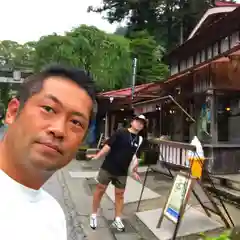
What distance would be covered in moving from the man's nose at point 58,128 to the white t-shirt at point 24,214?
21 cm

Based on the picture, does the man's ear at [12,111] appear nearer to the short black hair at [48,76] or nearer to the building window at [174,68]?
the short black hair at [48,76]

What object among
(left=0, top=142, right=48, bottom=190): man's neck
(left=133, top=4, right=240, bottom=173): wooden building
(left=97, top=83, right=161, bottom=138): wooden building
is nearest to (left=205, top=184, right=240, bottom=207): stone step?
(left=133, top=4, right=240, bottom=173): wooden building

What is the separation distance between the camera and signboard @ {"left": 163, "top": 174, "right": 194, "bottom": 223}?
215 inches

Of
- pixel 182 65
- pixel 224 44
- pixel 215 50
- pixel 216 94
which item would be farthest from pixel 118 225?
pixel 182 65

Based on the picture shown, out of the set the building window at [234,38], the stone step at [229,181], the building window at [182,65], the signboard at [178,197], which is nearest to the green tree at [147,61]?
the building window at [182,65]


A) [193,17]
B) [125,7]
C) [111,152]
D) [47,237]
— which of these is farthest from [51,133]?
[125,7]

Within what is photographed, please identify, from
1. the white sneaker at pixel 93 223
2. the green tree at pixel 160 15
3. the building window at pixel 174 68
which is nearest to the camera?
the white sneaker at pixel 93 223

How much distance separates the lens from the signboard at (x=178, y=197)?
546 cm

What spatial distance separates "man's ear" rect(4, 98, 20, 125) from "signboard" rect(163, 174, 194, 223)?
14.1 ft

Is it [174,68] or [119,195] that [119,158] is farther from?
[174,68]

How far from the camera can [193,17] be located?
3384cm

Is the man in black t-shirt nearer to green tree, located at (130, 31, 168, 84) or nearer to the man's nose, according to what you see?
the man's nose

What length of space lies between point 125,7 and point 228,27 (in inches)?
1012

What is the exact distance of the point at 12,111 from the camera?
4.66 feet
